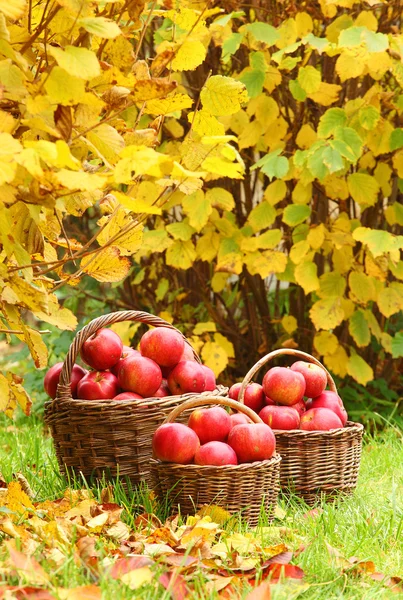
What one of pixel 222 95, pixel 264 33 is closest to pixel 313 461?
pixel 222 95

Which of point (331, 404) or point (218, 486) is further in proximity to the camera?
point (331, 404)

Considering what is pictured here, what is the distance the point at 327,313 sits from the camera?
3.20 metres

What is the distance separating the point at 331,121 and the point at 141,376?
135 centimetres

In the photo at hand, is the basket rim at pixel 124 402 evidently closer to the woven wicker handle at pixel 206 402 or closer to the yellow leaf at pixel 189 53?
the woven wicker handle at pixel 206 402

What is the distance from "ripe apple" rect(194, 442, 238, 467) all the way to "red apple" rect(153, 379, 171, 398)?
0.33 m

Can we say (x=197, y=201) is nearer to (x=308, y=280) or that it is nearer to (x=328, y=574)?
(x=308, y=280)

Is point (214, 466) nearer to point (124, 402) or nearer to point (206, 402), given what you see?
point (206, 402)

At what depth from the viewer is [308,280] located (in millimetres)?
3186

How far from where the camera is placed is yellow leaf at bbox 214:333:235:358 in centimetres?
345

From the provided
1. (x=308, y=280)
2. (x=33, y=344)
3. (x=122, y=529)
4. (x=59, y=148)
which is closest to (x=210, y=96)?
(x=59, y=148)

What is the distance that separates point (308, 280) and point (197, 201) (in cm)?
52

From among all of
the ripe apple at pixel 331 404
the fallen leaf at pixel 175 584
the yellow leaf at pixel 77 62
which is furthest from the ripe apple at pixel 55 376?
the yellow leaf at pixel 77 62

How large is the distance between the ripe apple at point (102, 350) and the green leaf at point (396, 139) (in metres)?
1.45

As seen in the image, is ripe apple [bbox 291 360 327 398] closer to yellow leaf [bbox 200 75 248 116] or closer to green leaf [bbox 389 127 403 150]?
yellow leaf [bbox 200 75 248 116]
